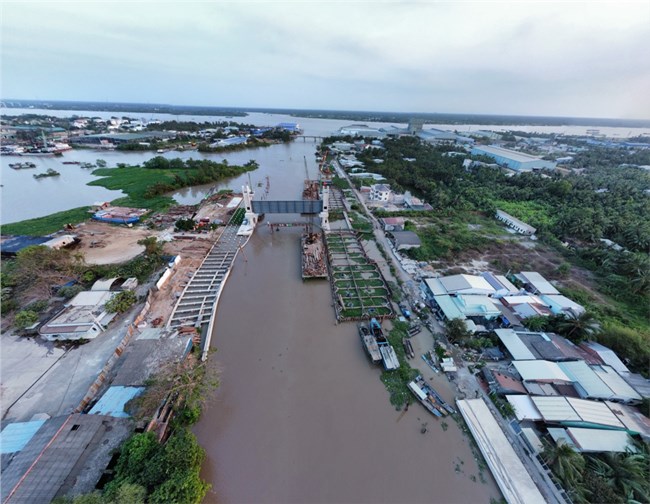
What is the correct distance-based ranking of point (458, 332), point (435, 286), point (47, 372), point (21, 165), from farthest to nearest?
point (21, 165) → point (435, 286) → point (458, 332) → point (47, 372)

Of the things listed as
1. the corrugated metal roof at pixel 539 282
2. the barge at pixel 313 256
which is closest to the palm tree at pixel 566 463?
the corrugated metal roof at pixel 539 282

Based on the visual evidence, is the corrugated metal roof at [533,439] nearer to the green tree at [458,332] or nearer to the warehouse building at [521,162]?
the green tree at [458,332]

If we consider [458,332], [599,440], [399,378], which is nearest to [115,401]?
[399,378]

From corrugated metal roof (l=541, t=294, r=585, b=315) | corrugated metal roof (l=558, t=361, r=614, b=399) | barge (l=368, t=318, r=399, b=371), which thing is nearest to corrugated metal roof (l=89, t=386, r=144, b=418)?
barge (l=368, t=318, r=399, b=371)

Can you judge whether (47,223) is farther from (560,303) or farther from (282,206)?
(560,303)

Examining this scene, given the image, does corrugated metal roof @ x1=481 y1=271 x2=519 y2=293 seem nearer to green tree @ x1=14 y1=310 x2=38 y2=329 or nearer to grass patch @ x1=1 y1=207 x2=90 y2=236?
green tree @ x1=14 y1=310 x2=38 y2=329

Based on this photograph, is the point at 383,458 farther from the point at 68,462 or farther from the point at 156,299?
the point at 156,299

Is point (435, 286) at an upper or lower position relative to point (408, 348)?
upper
